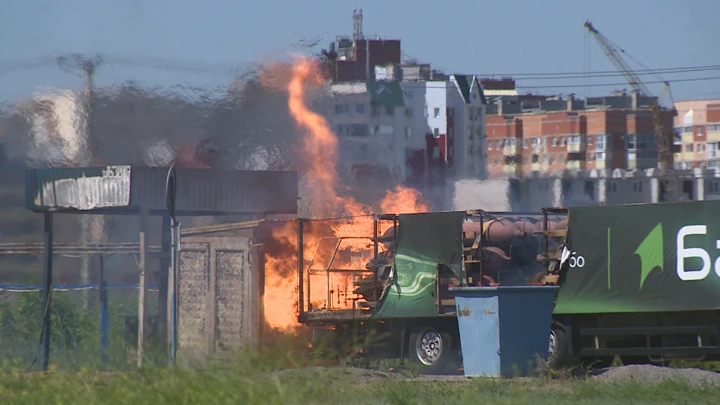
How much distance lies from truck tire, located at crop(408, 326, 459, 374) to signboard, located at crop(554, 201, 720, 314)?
8.76 ft

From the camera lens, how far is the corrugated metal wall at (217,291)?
96.3 feet

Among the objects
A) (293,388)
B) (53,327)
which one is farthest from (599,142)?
(293,388)

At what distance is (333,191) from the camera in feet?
119

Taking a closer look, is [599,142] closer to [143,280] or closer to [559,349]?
[143,280]

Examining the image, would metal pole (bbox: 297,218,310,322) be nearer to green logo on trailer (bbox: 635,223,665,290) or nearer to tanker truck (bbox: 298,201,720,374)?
tanker truck (bbox: 298,201,720,374)

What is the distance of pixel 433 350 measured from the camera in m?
24.0

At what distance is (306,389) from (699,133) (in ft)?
435

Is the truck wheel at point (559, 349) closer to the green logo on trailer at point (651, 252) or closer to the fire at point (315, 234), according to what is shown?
the green logo on trailer at point (651, 252)

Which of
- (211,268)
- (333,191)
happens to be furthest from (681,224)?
(333,191)

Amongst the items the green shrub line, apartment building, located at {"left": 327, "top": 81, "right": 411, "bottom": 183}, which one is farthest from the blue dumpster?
apartment building, located at {"left": 327, "top": 81, "right": 411, "bottom": 183}

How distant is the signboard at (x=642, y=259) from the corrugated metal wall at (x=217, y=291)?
379 inches

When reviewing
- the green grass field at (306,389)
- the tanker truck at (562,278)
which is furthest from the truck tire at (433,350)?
the green grass field at (306,389)

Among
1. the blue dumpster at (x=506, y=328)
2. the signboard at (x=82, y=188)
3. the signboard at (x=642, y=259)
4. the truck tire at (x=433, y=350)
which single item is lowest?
the truck tire at (x=433, y=350)

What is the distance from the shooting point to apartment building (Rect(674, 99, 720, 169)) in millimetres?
134500
